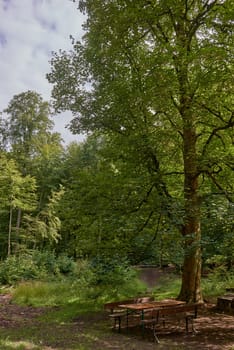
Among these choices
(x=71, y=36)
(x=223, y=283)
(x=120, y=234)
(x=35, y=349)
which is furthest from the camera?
(x=223, y=283)

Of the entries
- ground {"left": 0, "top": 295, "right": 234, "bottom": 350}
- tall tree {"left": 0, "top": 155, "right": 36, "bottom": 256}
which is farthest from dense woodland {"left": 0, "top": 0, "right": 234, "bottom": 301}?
tall tree {"left": 0, "top": 155, "right": 36, "bottom": 256}

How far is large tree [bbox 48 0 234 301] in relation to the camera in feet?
20.9

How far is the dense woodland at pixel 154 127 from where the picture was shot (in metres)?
6.38

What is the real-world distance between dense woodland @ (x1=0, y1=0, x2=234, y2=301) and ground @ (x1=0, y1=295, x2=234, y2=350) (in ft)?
4.02

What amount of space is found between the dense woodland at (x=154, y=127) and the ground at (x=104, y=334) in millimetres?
1225

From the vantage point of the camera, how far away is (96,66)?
7.89 metres

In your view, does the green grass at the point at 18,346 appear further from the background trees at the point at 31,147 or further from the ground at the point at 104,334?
the background trees at the point at 31,147

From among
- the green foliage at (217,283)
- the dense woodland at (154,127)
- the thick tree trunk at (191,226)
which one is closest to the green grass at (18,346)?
the dense woodland at (154,127)

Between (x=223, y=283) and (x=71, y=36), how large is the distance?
27.1ft

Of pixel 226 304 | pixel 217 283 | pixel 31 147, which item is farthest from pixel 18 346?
pixel 31 147

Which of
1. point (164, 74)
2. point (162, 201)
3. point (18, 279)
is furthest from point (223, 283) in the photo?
point (18, 279)

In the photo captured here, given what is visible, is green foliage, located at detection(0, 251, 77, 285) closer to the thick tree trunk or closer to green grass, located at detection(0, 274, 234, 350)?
green grass, located at detection(0, 274, 234, 350)

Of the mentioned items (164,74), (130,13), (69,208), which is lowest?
(69,208)

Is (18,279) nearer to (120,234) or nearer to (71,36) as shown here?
(120,234)
